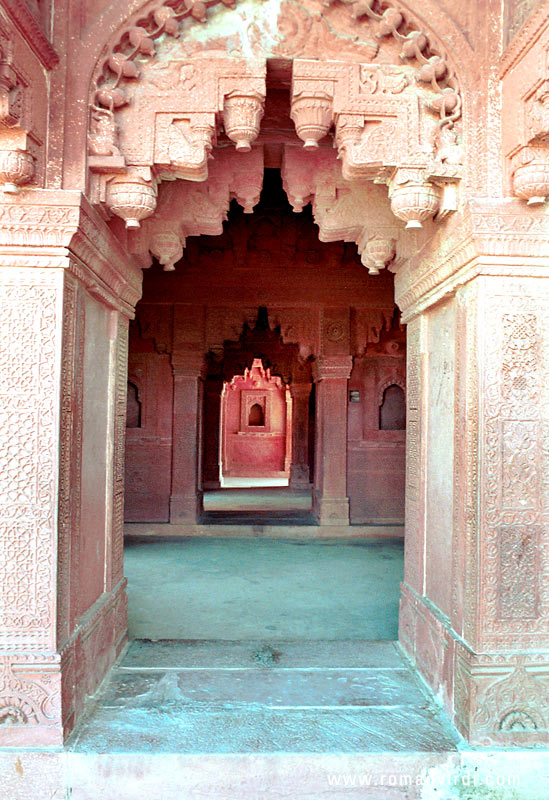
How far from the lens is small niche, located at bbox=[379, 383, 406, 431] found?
31.1ft

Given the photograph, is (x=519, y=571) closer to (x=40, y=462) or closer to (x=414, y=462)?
(x=414, y=462)

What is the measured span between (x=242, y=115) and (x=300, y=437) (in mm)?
12163

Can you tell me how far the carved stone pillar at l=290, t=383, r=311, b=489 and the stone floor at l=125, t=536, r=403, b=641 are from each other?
5.94 meters

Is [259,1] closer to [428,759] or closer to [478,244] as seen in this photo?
[478,244]

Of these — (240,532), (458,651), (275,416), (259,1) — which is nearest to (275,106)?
(259,1)

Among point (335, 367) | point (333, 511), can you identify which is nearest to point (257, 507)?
point (333, 511)

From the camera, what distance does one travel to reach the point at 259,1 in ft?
10.00

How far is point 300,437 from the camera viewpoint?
1493 cm

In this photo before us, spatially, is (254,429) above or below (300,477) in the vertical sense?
above

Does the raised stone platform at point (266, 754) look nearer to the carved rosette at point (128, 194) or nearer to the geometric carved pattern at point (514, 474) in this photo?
the geometric carved pattern at point (514, 474)

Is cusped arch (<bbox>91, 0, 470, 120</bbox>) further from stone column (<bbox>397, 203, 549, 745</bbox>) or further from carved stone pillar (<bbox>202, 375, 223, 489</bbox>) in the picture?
carved stone pillar (<bbox>202, 375, 223, 489</bbox>)

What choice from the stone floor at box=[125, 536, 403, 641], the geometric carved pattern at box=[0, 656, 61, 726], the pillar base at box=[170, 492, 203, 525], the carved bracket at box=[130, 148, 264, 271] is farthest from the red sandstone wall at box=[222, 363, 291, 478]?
the geometric carved pattern at box=[0, 656, 61, 726]

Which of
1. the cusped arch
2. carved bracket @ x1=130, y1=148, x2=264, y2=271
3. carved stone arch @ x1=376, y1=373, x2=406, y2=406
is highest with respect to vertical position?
the cusped arch

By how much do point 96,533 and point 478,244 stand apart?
8.53ft
